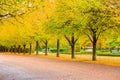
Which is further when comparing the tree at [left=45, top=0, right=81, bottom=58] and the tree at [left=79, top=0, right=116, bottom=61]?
the tree at [left=45, top=0, right=81, bottom=58]

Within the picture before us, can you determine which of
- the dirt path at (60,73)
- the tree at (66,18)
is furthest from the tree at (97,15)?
the dirt path at (60,73)

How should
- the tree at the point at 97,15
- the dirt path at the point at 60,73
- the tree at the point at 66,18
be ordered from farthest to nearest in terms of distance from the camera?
the tree at the point at 66,18 → the tree at the point at 97,15 → the dirt path at the point at 60,73

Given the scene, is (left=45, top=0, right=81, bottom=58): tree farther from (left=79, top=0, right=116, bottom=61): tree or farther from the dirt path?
the dirt path

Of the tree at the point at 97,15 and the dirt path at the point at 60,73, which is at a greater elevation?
the tree at the point at 97,15

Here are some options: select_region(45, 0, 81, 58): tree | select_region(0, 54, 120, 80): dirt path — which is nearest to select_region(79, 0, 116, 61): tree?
select_region(45, 0, 81, 58): tree

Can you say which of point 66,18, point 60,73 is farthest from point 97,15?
point 60,73

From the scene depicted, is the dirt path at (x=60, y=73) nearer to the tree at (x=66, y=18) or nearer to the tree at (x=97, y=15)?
the tree at (x=97, y=15)

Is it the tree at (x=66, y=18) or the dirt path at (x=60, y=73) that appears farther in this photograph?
the tree at (x=66, y=18)

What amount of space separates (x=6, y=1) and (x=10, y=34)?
172ft

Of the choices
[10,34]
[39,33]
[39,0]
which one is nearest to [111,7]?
[39,0]

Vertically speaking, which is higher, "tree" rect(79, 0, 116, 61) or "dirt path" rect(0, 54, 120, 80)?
"tree" rect(79, 0, 116, 61)

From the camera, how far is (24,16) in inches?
898

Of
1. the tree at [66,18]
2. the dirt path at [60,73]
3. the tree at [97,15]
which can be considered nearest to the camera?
the dirt path at [60,73]

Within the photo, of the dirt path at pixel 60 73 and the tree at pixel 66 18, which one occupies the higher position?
the tree at pixel 66 18
